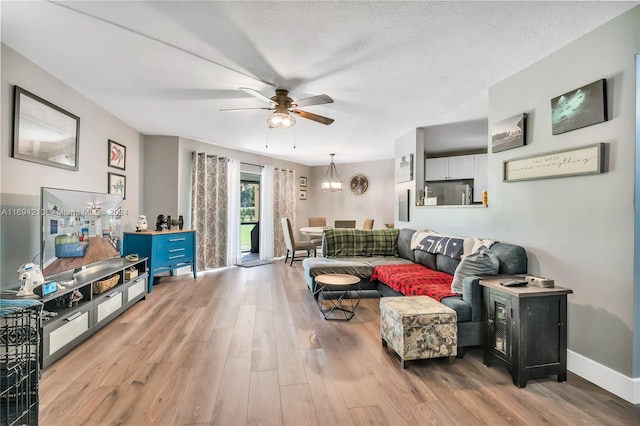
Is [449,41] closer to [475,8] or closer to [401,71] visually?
[475,8]

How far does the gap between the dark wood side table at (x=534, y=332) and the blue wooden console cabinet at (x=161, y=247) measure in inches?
171

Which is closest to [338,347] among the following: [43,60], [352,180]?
[43,60]

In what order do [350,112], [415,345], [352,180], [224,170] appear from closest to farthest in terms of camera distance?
[415,345], [350,112], [224,170], [352,180]

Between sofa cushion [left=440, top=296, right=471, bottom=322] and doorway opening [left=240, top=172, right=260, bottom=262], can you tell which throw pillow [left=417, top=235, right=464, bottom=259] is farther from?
doorway opening [left=240, top=172, right=260, bottom=262]

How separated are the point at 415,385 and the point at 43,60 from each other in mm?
3974

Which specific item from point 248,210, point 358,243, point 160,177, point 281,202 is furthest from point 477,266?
point 248,210

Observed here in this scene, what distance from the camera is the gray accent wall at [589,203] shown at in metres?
1.84

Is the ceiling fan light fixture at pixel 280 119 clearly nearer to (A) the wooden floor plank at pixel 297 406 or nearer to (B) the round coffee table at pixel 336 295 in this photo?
(B) the round coffee table at pixel 336 295

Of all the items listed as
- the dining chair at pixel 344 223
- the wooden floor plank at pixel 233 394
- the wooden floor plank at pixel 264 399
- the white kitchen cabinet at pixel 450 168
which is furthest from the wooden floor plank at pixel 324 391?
the dining chair at pixel 344 223

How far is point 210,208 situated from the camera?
5.67 m

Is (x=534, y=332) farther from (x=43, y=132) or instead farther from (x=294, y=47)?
(x=43, y=132)

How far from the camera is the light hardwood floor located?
1632 mm

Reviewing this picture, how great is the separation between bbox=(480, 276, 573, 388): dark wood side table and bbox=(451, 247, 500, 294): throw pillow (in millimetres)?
369

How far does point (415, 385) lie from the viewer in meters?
1.94
